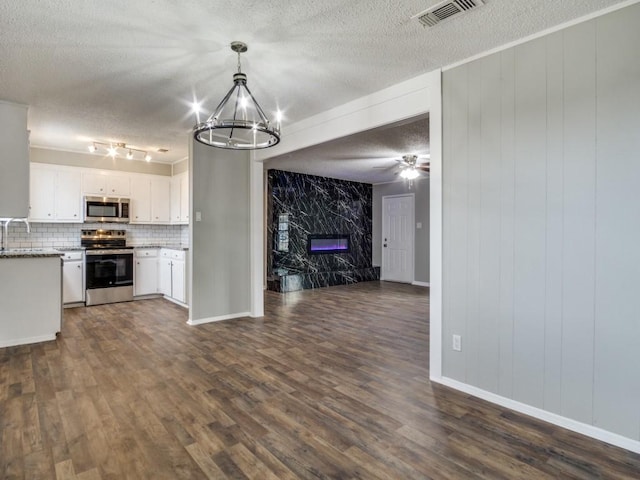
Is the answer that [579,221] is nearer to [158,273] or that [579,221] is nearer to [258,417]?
[258,417]

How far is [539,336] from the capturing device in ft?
7.84

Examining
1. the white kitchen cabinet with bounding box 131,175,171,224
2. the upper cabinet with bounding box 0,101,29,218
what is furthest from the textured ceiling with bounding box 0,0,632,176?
the white kitchen cabinet with bounding box 131,175,171,224

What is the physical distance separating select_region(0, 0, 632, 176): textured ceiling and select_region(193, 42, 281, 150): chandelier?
0.49ft

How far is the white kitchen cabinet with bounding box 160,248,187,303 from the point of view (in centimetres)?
568

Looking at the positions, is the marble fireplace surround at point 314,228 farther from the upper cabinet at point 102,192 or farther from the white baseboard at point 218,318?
the white baseboard at point 218,318

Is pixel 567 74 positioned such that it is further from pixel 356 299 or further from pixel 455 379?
pixel 356 299

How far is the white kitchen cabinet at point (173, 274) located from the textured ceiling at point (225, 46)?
2.57 metres

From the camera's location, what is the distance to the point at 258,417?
2348 millimetres

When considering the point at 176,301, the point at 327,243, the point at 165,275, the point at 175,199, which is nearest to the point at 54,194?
the point at 175,199

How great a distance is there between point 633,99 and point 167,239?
696cm

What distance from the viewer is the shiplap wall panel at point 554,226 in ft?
7.53

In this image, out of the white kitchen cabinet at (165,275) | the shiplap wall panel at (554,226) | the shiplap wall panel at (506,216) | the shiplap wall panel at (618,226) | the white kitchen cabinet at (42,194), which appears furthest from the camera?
the white kitchen cabinet at (165,275)

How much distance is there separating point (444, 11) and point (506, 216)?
138 centimetres

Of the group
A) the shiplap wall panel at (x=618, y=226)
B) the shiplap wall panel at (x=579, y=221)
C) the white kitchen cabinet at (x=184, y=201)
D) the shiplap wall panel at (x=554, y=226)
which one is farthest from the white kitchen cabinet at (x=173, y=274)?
the shiplap wall panel at (x=618, y=226)
